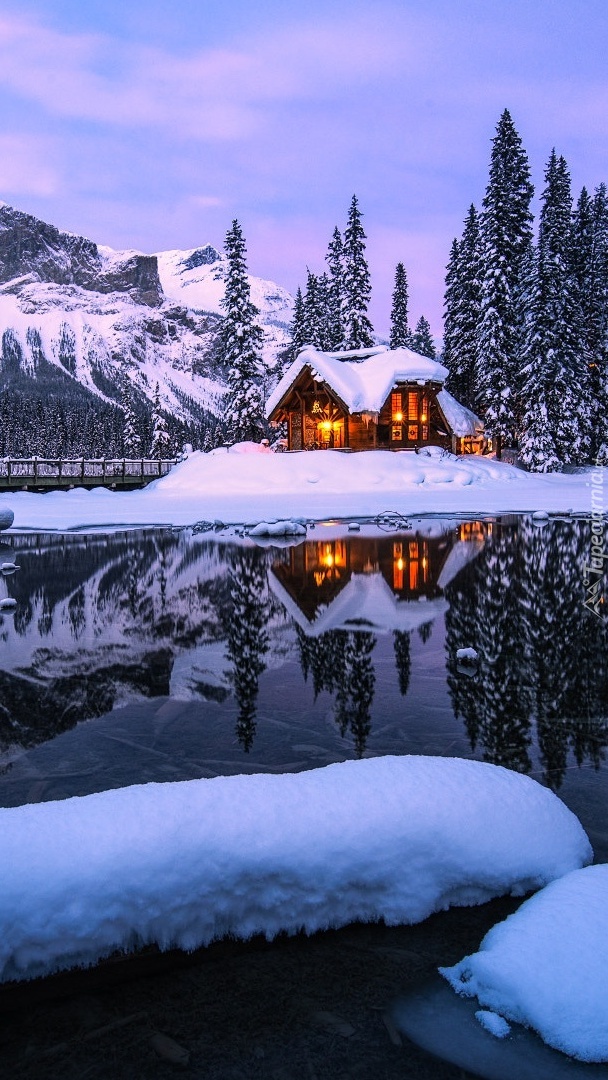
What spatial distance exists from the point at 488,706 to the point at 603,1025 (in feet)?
12.5

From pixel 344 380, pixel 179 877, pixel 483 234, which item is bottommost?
pixel 179 877

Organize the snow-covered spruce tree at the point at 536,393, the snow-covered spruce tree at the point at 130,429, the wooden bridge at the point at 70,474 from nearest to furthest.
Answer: the wooden bridge at the point at 70,474, the snow-covered spruce tree at the point at 536,393, the snow-covered spruce tree at the point at 130,429

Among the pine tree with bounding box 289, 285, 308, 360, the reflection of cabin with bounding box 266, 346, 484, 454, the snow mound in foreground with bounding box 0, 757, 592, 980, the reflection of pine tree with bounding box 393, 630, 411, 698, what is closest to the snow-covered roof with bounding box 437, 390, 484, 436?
the reflection of cabin with bounding box 266, 346, 484, 454

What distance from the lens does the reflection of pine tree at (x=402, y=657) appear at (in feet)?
22.5

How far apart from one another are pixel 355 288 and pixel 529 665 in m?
51.6

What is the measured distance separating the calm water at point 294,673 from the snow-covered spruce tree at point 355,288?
1731 inches

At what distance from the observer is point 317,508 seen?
2881cm

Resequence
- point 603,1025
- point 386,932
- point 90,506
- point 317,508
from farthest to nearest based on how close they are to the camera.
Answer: point 90,506 → point 317,508 → point 386,932 → point 603,1025

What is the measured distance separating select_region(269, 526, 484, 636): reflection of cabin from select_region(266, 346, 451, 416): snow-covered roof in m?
25.3

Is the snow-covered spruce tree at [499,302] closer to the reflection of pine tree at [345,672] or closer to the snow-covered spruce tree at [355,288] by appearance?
the snow-covered spruce tree at [355,288]

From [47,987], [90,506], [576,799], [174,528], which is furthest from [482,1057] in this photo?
[90,506]

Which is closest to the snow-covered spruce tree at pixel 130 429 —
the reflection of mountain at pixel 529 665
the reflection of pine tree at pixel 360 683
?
the reflection of mountain at pixel 529 665

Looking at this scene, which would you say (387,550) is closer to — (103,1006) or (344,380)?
(103,1006)

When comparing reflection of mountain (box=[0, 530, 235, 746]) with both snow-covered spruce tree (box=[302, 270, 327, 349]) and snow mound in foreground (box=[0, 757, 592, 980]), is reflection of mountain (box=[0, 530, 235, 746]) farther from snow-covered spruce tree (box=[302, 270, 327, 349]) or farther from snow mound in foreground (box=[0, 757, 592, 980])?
snow-covered spruce tree (box=[302, 270, 327, 349])
